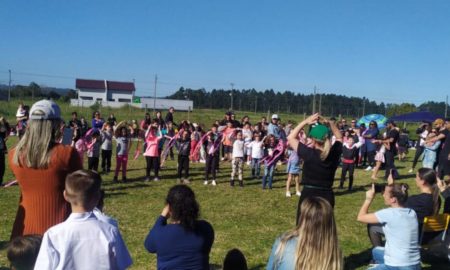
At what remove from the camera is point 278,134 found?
56.9 feet

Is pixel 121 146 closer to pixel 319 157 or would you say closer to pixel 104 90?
pixel 319 157

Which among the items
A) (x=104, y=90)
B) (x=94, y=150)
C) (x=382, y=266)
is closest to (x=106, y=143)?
(x=94, y=150)

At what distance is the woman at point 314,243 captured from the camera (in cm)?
331

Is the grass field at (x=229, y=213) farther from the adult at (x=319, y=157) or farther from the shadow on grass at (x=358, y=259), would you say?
the adult at (x=319, y=157)

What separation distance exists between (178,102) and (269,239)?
46589 mm

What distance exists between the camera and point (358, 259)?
6980 millimetres

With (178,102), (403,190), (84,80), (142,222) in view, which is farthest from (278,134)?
(84,80)

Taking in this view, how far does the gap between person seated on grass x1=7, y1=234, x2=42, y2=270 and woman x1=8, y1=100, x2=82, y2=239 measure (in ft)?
0.86

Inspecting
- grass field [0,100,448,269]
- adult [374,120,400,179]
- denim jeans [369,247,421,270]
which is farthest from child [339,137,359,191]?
denim jeans [369,247,421,270]

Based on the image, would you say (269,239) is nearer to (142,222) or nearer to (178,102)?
(142,222)

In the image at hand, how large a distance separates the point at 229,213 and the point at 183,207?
6.21 meters

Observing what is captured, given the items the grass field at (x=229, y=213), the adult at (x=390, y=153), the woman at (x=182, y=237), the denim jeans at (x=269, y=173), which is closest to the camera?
the woman at (x=182, y=237)

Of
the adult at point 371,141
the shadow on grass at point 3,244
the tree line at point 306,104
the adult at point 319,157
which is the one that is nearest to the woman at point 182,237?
the adult at point 319,157

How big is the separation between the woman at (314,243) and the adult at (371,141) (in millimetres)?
15005
